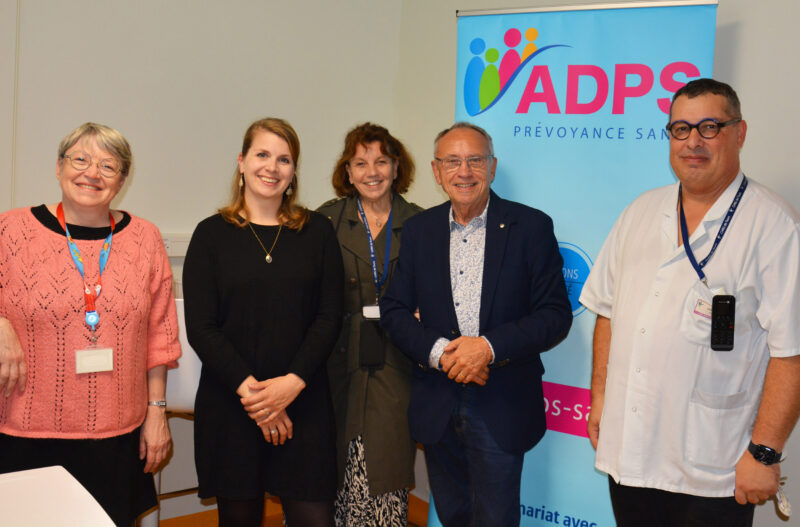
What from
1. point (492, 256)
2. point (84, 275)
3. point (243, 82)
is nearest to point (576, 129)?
point (492, 256)

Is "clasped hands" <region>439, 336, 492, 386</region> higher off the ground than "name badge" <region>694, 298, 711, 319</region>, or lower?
lower

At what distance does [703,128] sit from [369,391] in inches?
58.1

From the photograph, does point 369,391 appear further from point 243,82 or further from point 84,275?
point 243,82

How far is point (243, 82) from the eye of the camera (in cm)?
360

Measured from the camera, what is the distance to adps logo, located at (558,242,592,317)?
2.55m

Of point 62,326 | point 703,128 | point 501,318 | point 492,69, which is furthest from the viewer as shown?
point 492,69

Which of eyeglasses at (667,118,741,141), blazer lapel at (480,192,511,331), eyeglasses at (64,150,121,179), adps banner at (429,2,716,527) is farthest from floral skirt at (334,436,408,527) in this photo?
eyeglasses at (667,118,741,141)

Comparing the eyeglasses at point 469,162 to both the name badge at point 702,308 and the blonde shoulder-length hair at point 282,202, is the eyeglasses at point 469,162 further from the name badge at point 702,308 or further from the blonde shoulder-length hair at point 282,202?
the name badge at point 702,308

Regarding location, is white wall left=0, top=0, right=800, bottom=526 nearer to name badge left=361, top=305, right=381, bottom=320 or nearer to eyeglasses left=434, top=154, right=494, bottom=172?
eyeglasses left=434, top=154, right=494, bottom=172

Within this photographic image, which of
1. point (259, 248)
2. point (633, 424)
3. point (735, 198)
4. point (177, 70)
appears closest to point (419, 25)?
point (177, 70)

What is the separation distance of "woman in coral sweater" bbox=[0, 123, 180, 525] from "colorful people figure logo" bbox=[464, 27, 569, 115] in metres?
1.43

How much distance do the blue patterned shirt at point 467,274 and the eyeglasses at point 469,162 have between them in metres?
0.16

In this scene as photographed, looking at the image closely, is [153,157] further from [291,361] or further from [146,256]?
[291,361]

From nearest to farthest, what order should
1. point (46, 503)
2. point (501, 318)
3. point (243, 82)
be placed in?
point (46, 503), point (501, 318), point (243, 82)
